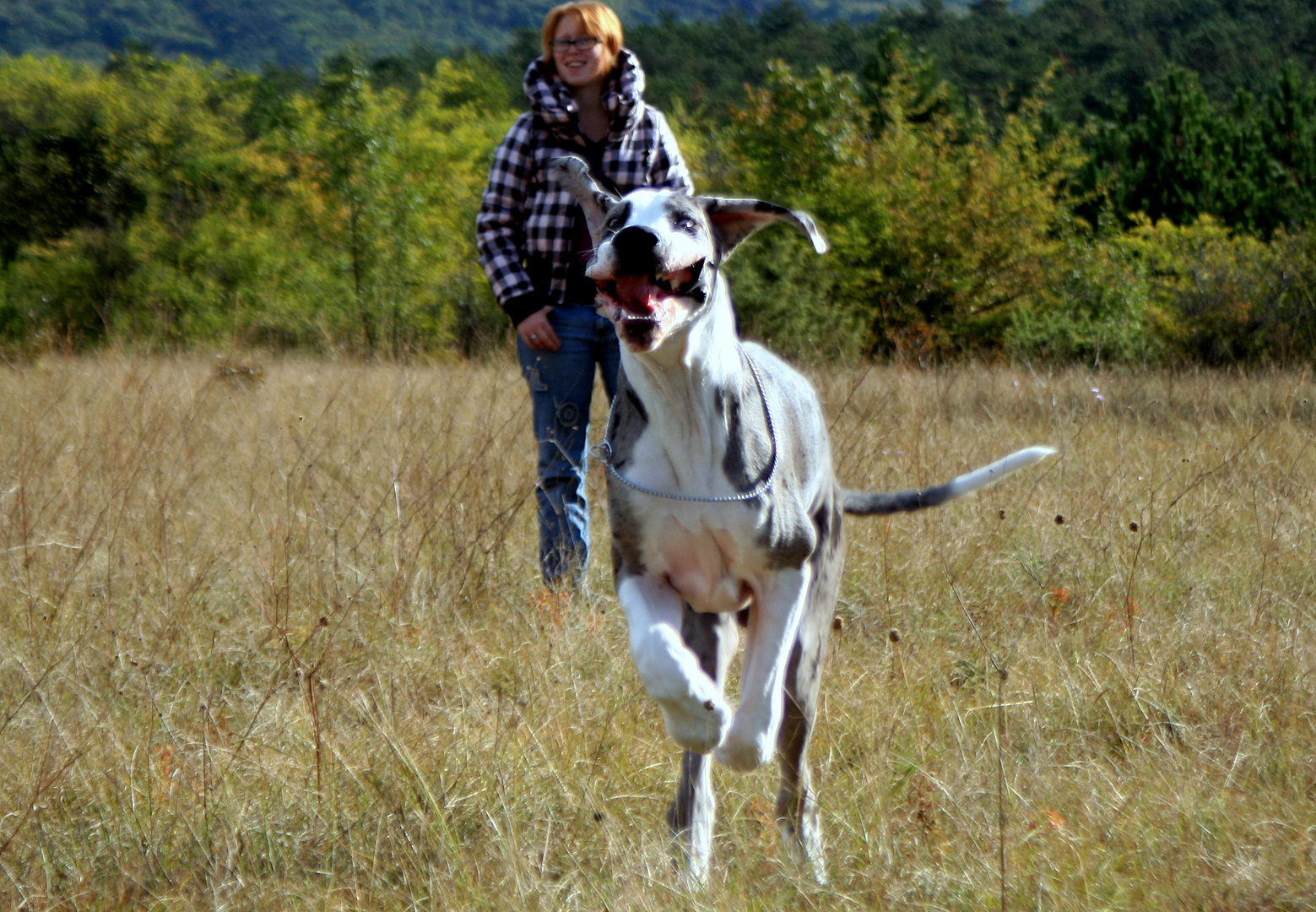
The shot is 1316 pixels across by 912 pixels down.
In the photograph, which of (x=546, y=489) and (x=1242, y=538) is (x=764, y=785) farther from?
(x=1242, y=538)

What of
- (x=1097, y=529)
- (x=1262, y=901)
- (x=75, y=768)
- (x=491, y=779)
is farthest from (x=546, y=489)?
(x=1262, y=901)

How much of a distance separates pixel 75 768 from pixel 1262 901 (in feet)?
9.32

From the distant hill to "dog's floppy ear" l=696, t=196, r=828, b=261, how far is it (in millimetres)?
114069

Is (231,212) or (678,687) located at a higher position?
(678,687)

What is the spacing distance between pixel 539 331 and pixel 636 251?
2053 millimetres

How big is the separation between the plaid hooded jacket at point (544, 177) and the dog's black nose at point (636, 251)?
1.89 m

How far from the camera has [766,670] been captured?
2.81 metres

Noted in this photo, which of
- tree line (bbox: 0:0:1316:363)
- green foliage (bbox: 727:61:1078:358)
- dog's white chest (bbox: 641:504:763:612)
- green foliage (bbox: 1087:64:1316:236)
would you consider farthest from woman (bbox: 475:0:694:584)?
green foliage (bbox: 1087:64:1316:236)

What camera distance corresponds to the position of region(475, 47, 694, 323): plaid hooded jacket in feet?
14.5

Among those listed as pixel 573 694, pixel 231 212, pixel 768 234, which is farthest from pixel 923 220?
pixel 231 212

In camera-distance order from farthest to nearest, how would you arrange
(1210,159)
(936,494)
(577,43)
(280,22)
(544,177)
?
1. (280,22)
2. (1210,159)
3. (544,177)
4. (577,43)
5. (936,494)

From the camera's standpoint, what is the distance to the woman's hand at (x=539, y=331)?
4.56 metres

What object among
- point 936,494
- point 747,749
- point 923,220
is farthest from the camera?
point 923,220

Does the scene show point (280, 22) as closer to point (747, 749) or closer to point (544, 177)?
point (544, 177)
